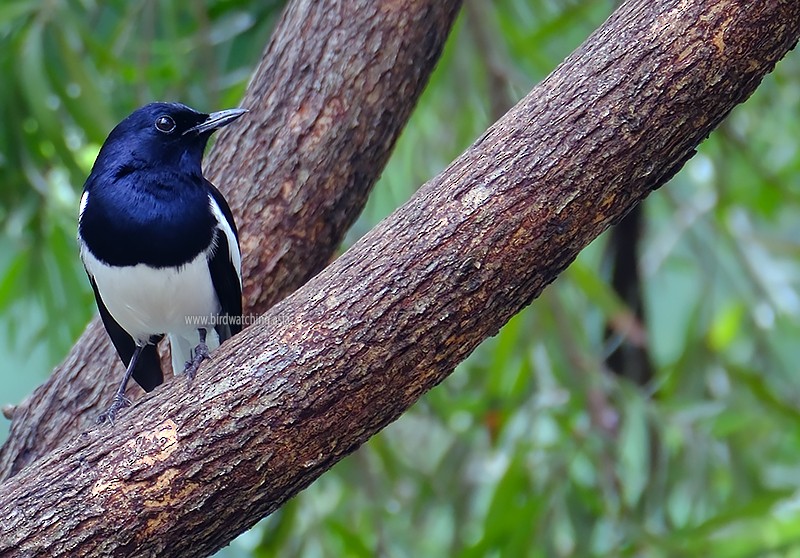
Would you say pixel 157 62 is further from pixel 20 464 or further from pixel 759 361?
pixel 759 361

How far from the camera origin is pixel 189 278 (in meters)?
2.43

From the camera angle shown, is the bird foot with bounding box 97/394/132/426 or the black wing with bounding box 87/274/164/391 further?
the black wing with bounding box 87/274/164/391

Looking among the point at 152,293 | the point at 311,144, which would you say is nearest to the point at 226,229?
the point at 152,293

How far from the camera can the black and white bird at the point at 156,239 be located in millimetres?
2355

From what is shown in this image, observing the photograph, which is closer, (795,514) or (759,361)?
(795,514)

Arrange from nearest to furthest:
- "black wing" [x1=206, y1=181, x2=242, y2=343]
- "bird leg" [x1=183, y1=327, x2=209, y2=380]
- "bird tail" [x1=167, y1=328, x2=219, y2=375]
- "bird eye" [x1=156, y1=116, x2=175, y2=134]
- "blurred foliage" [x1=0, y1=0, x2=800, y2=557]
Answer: "bird leg" [x1=183, y1=327, x2=209, y2=380] < "black wing" [x1=206, y1=181, x2=242, y2=343] < "bird eye" [x1=156, y1=116, x2=175, y2=134] < "bird tail" [x1=167, y1=328, x2=219, y2=375] < "blurred foliage" [x1=0, y1=0, x2=800, y2=557]

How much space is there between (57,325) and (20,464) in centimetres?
125

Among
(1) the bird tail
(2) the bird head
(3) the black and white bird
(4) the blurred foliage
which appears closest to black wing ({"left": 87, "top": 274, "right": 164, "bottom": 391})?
(3) the black and white bird

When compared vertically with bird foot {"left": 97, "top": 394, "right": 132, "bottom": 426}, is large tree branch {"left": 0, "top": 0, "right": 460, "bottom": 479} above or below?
above

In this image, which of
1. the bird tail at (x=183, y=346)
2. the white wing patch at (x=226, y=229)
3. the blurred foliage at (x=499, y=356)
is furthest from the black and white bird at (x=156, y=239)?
the blurred foliage at (x=499, y=356)

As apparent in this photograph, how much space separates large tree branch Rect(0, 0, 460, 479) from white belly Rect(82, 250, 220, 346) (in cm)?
13

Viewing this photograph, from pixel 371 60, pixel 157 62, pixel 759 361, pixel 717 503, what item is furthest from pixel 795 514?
pixel 157 62

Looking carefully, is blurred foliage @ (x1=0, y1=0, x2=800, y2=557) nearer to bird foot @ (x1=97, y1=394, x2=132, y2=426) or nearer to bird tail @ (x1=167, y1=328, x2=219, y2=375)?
bird tail @ (x1=167, y1=328, x2=219, y2=375)

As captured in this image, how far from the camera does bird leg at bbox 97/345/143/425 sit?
231 cm
